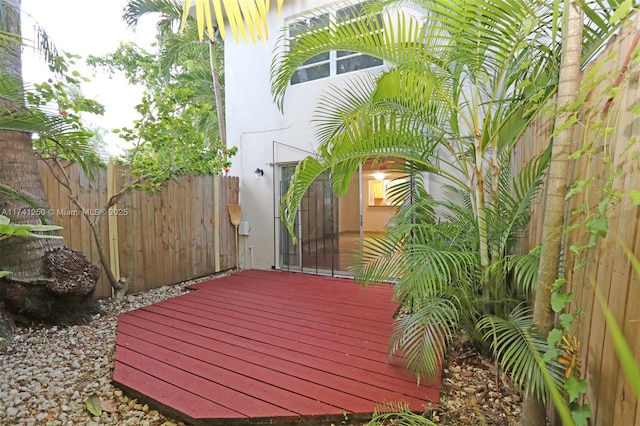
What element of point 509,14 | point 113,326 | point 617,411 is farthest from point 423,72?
point 113,326

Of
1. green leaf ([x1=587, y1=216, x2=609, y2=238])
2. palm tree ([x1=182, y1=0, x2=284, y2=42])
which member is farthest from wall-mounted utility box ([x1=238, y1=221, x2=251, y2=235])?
green leaf ([x1=587, y1=216, x2=609, y2=238])

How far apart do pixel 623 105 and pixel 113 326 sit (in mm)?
4033

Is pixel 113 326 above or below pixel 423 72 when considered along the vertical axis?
below

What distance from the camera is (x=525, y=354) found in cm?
152

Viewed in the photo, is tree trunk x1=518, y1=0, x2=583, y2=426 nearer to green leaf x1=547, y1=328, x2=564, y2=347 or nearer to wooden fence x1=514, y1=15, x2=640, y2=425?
wooden fence x1=514, y1=15, x2=640, y2=425

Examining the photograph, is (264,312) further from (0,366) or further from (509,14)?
(509,14)

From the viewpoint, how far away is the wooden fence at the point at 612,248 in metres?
1.07

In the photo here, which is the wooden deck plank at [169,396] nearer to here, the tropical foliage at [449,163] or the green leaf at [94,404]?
the green leaf at [94,404]

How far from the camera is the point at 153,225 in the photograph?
4.59 meters

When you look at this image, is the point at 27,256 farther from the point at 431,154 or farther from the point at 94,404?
the point at 431,154

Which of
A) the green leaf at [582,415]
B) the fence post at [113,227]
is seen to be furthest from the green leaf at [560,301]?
the fence post at [113,227]

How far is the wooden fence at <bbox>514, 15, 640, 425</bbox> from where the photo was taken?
3.50 feet

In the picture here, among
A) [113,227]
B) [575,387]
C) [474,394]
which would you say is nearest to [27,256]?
[113,227]

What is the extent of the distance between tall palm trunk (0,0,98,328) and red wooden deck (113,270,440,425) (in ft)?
1.98
